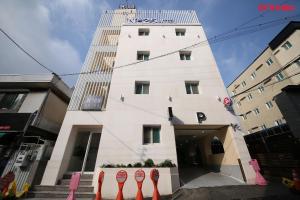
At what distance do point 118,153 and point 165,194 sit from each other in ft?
11.7

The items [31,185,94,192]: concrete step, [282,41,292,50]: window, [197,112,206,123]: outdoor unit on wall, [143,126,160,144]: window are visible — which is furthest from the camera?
[282,41,292,50]: window

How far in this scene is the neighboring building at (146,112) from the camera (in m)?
8.48

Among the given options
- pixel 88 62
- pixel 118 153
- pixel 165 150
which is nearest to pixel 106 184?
pixel 118 153

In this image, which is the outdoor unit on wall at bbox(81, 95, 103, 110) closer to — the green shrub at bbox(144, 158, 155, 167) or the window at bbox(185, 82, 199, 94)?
the green shrub at bbox(144, 158, 155, 167)

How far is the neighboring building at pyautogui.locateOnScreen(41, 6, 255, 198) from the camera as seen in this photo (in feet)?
27.8

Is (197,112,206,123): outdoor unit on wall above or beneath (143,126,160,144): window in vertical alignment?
above

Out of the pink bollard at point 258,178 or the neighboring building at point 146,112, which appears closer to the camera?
the pink bollard at point 258,178

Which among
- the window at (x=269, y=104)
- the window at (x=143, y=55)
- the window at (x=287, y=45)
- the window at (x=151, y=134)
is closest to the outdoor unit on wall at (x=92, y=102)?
the window at (x=151, y=134)

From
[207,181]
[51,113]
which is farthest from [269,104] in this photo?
[51,113]

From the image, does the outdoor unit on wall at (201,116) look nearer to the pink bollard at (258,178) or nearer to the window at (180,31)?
the pink bollard at (258,178)

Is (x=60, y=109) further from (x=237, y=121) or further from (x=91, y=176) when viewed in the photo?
(x=237, y=121)

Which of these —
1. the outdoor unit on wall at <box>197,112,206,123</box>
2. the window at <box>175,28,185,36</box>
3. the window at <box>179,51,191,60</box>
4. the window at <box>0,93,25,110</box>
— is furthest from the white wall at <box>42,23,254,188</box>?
the window at <box>0,93,25,110</box>

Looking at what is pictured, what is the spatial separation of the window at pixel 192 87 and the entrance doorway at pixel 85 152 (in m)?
7.90

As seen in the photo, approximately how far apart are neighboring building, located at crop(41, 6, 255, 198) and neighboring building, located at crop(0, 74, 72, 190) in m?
0.98
